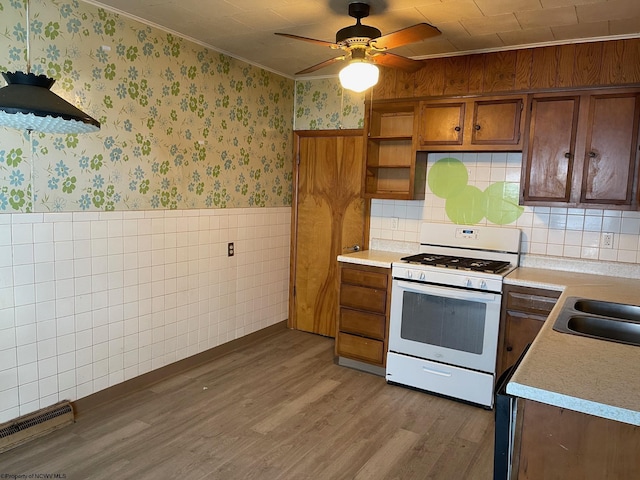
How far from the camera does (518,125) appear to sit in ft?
10.9

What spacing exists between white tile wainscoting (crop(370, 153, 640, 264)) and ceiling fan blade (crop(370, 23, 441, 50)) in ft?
4.91

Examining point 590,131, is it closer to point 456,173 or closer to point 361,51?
point 456,173

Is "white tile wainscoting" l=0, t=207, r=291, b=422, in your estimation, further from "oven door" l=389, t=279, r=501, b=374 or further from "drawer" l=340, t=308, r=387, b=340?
"oven door" l=389, t=279, r=501, b=374

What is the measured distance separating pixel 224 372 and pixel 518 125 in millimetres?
2891

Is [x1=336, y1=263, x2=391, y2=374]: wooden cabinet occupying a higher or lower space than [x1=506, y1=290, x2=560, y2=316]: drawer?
lower

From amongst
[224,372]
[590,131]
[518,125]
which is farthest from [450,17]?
[224,372]

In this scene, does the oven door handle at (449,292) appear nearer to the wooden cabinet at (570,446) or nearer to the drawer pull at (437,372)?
the drawer pull at (437,372)

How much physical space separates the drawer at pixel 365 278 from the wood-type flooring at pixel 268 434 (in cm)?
74

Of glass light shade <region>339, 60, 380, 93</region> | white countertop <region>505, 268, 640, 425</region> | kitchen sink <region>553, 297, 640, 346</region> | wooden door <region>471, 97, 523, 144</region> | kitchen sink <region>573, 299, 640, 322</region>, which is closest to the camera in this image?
white countertop <region>505, 268, 640, 425</region>

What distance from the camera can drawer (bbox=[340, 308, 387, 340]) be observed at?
3612 millimetres

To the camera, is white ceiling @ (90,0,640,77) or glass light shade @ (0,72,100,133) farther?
white ceiling @ (90,0,640,77)

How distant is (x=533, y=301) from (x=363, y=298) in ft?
4.07

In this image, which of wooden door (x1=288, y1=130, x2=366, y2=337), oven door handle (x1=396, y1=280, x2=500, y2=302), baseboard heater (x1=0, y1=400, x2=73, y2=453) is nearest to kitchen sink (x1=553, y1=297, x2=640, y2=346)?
oven door handle (x1=396, y1=280, x2=500, y2=302)

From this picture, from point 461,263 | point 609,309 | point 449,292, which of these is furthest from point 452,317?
point 609,309
